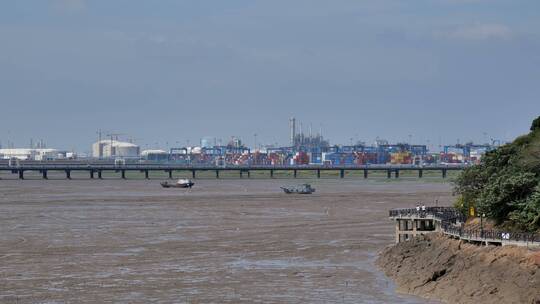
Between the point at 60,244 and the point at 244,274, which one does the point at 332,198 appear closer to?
the point at 60,244

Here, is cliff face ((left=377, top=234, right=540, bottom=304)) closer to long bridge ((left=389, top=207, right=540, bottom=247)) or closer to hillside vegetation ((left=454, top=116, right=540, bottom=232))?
long bridge ((left=389, top=207, right=540, bottom=247))

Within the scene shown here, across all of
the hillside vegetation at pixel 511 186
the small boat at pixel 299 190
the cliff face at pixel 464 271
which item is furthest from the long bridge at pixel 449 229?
the small boat at pixel 299 190

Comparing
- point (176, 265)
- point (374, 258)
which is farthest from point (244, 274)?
point (374, 258)

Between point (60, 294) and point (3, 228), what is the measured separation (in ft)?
118

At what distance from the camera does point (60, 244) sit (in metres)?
70.2

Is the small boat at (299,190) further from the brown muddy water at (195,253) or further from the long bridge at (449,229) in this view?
the long bridge at (449,229)

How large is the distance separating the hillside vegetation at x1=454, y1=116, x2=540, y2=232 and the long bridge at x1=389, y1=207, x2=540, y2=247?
125 centimetres

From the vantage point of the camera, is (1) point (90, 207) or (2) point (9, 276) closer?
(2) point (9, 276)

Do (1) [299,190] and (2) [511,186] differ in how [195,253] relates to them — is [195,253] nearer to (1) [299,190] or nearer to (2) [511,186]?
(2) [511,186]

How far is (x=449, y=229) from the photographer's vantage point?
56.9 meters

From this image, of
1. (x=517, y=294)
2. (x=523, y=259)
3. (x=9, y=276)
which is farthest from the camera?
(x=9, y=276)

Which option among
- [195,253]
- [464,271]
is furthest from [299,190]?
[464,271]

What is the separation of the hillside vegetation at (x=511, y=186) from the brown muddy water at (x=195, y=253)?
240 inches

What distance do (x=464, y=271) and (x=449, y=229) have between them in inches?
354
